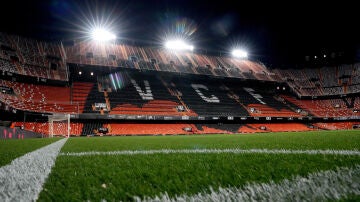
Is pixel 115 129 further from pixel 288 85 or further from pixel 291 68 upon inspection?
pixel 291 68

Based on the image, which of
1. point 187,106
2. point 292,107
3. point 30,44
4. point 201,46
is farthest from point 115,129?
point 292,107

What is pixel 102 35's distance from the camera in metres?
36.2

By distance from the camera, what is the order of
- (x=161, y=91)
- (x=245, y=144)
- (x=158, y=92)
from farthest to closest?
(x=161, y=91)
(x=158, y=92)
(x=245, y=144)

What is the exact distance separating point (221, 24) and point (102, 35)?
58.9 ft

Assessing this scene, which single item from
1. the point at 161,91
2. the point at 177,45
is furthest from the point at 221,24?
the point at 161,91

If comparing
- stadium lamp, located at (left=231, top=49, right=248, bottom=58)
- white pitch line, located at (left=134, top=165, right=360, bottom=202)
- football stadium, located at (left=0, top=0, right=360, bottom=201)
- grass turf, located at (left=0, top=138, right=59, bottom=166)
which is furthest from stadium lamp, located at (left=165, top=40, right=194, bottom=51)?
white pitch line, located at (left=134, top=165, right=360, bottom=202)

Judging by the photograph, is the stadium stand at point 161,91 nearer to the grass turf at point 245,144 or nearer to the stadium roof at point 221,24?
the stadium roof at point 221,24

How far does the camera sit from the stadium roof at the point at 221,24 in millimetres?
28547

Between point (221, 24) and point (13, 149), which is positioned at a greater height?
point (221, 24)

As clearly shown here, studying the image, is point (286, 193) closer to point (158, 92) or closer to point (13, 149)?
point (13, 149)

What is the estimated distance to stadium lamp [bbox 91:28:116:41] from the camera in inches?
1401

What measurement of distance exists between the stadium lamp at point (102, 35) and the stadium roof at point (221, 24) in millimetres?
1175

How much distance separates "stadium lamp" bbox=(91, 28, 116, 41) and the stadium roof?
Result: 46.2 inches

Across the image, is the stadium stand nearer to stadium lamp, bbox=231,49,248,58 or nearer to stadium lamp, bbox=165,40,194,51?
stadium lamp, bbox=165,40,194,51
